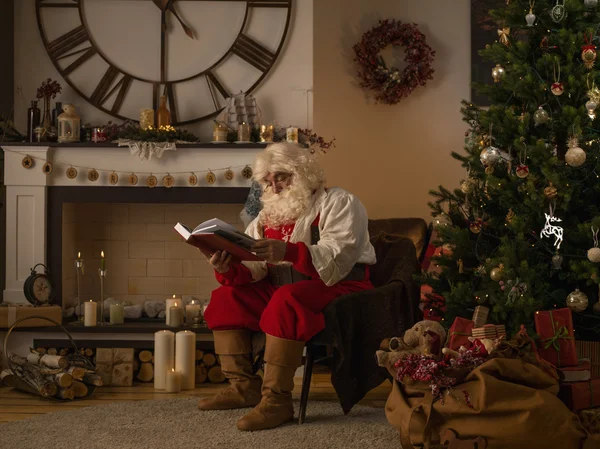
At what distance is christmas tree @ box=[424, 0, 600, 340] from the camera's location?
3.11m

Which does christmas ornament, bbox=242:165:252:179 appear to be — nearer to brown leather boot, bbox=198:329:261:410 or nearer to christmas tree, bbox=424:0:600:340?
brown leather boot, bbox=198:329:261:410

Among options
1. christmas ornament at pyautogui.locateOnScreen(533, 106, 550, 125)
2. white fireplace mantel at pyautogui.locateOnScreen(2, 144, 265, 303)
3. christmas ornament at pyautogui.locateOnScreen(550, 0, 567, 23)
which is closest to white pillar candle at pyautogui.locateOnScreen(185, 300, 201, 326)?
white fireplace mantel at pyautogui.locateOnScreen(2, 144, 265, 303)

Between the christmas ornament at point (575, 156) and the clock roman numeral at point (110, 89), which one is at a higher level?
the clock roman numeral at point (110, 89)

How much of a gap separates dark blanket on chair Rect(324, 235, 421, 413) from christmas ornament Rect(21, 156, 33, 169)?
2.00 metres

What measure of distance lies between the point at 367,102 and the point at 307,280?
241cm

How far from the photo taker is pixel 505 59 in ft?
11.0

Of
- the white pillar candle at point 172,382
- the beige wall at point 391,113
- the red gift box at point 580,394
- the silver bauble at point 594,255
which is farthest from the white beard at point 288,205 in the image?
the beige wall at point 391,113

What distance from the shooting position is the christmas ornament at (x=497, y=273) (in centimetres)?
315

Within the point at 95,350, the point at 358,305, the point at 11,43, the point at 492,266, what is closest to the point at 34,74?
the point at 11,43

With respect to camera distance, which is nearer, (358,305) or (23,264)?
(358,305)

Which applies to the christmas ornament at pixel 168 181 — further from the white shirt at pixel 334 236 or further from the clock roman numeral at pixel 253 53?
the white shirt at pixel 334 236

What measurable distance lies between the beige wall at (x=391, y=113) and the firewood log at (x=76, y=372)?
232 centimetres

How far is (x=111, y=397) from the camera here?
4.02 m

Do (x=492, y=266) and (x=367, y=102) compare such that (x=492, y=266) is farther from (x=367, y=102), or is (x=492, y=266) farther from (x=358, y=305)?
(x=367, y=102)
